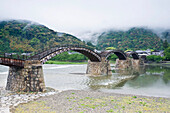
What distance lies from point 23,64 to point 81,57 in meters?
72.7

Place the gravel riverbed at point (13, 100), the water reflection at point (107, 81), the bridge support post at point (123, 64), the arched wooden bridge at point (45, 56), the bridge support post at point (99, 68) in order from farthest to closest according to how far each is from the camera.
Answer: the bridge support post at point (123, 64), the bridge support post at point (99, 68), the water reflection at point (107, 81), the arched wooden bridge at point (45, 56), the gravel riverbed at point (13, 100)

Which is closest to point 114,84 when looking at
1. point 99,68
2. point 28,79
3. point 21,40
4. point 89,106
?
point 99,68

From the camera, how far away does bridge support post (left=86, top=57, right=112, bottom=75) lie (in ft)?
131

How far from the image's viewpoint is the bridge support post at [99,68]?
1572 inches

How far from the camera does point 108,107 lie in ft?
44.0

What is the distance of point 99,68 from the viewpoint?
133ft

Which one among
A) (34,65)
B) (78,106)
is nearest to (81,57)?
(34,65)

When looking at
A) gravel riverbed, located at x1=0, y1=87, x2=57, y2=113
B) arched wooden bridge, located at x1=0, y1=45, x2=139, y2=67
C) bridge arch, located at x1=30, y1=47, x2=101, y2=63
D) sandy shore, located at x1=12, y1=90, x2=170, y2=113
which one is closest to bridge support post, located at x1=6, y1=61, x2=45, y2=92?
arched wooden bridge, located at x1=0, y1=45, x2=139, y2=67

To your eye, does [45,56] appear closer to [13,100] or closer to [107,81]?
[13,100]

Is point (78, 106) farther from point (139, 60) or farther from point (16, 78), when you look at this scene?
point (139, 60)

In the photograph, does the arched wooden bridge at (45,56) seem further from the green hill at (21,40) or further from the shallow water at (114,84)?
the green hill at (21,40)

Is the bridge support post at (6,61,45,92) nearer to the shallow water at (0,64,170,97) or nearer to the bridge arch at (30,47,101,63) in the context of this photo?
the bridge arch at (30,47,101,63)

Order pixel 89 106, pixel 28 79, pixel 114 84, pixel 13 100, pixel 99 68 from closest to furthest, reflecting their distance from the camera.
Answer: pixel 89 106 → pixel 13 100 → pixel 28 79 → pixel 114 84 → pixel 99 68

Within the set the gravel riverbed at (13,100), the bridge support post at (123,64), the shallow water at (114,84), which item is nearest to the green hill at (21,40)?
the bridge support post at (123,64)
